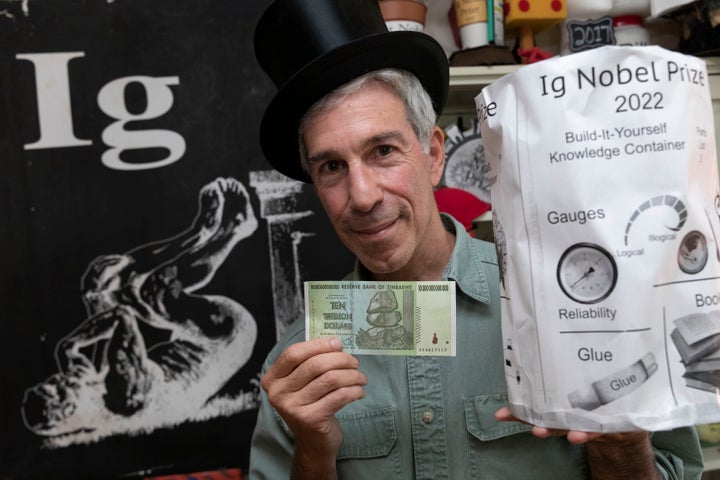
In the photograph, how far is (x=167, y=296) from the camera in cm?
190

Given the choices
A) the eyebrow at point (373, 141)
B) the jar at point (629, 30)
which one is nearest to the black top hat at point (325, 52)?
the eyebrow at point (373, 141)

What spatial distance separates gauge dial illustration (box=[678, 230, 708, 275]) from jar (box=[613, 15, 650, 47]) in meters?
1.61

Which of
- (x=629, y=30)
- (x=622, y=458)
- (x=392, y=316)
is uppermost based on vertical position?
(x=629, y=30)

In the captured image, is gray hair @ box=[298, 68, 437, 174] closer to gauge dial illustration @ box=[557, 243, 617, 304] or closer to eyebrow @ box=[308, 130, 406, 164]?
eyebrow @ box=[308, 130, 406, 164]

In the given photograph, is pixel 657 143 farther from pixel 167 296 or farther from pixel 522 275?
pixel 167 296

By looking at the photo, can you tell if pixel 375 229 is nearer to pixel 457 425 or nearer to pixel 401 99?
pixel 401 99

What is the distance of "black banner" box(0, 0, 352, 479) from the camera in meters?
1.83

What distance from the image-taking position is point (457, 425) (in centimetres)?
123

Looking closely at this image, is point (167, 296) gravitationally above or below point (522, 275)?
below

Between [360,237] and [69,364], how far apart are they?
1131 mm

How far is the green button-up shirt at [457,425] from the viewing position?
1197 millimetres

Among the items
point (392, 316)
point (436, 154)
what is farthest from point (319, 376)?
point (436, 154)

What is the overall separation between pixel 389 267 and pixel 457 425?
34 centimetres

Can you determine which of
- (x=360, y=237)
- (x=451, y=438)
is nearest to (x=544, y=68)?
(x=360, y=237)
